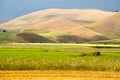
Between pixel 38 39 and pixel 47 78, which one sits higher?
pixel 47 78

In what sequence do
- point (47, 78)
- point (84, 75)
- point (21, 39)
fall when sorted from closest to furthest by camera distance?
point (47, 78) < point (84, 75) < point (21, 39)

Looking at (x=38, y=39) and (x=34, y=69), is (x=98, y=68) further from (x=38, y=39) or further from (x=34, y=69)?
(x=38, y=39)

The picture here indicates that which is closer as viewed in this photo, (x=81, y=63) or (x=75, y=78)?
(x=75, y=78)

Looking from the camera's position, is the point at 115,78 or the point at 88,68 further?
the point at 88,68

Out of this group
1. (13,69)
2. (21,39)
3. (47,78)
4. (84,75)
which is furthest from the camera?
(21,39)

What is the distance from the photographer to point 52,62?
1703 inches

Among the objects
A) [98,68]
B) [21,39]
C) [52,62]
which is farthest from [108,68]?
[21,39]

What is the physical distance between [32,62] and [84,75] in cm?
932

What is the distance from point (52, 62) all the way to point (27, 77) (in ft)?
34.7

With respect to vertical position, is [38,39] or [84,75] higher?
[84,75]

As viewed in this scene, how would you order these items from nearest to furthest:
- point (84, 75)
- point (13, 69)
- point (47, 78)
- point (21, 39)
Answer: point (47, 78) → point (84, 75) → point (13, 69) → point (21, 39)

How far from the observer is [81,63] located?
4312 cm

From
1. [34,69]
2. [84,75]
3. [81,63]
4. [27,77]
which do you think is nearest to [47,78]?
[27,77]

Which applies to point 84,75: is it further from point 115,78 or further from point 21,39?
point 21,39
